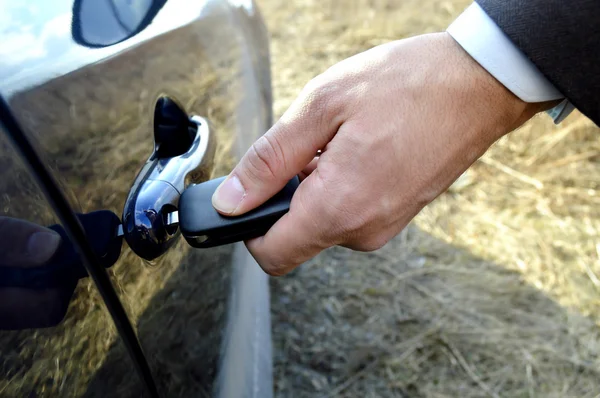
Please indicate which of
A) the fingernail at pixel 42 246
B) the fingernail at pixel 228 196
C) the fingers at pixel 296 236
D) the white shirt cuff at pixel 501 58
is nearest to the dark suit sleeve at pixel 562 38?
the white shirt cuff at pixel 501 58

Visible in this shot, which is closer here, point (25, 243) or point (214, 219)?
point (25, 243)

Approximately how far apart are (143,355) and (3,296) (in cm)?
31

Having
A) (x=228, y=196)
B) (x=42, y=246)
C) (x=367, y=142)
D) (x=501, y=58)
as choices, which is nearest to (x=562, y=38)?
(x=501, y=58)

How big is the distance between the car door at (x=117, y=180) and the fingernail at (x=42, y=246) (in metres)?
0.01

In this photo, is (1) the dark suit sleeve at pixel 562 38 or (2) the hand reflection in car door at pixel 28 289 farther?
(1) the dark suit sleeve at pixel 562 38

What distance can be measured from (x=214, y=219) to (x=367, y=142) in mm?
307

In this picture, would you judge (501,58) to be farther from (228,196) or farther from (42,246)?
(42,246)

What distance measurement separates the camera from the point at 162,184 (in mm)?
1053

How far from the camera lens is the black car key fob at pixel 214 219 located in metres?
1.01

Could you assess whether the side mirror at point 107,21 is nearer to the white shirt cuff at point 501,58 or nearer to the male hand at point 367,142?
the male hand at point 367,142

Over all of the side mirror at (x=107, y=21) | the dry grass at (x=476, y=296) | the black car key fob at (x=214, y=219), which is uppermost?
the side mirror at (x=107, y=21)

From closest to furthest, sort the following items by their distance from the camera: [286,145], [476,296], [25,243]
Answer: [25,243] → [286,145] → [476,296]

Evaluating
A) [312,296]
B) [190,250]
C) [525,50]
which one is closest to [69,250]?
[190,250]

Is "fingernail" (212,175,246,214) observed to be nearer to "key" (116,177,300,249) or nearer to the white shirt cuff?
"key" (116,177,300,249)
